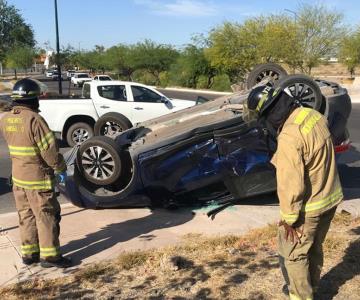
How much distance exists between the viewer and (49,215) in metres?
4.54

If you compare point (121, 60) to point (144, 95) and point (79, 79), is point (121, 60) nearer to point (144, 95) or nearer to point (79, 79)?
point (79, 79)

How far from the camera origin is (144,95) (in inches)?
508

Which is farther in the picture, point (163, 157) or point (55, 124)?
point (55, 124)

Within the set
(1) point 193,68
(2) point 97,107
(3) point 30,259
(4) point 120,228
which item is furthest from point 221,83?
(3) point 30,259

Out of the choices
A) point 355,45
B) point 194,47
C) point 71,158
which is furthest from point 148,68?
point 71,158

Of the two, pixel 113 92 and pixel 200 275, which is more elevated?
pixel 113 92

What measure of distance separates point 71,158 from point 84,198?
68 centimetres

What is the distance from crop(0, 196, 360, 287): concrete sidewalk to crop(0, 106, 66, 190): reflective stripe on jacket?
0.80 m

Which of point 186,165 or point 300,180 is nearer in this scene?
point 300,180

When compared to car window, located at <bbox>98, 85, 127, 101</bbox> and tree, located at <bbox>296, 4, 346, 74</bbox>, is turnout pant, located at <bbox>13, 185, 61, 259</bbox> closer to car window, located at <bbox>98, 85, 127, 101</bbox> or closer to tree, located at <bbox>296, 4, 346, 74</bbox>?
car window, located at <bbox>98, 85, 127, 101</bbox>

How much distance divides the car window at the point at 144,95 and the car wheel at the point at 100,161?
271 inches

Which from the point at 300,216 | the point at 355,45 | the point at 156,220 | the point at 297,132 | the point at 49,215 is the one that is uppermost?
the point at 355,45

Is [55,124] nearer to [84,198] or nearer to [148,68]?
[84,198]

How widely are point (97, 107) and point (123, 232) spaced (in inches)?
284
